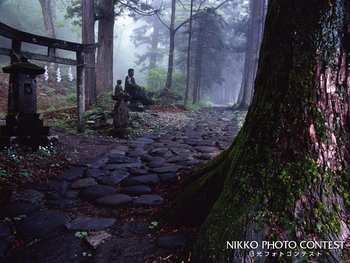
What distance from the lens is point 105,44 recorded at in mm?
14203

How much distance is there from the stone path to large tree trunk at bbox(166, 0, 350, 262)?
737mm

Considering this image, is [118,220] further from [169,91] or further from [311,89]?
[169,91]

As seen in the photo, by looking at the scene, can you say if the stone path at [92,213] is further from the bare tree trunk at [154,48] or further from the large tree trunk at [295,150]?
the bare tree trunk at [154,48]

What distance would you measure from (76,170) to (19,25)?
2820 centimetres

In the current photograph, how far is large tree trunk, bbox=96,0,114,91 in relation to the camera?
13.8 m

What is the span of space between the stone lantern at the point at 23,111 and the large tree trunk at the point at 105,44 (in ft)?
27.1

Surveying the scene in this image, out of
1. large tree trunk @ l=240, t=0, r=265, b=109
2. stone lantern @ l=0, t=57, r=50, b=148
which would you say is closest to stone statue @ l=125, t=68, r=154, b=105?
stone lantern @ l=0, t=57, r=50, b=148

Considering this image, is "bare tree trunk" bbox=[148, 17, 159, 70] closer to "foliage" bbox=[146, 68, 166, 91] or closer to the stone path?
"foliage" bbox=[146, 68, 166, 91]

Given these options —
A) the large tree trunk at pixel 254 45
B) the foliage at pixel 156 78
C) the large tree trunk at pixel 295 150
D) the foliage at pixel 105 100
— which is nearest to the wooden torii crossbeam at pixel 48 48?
the foliage at pixel 105 100

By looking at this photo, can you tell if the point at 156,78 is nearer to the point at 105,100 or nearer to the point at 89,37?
the point at 105,100

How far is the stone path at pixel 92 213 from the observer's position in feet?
8.16

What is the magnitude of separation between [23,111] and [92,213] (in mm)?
3754

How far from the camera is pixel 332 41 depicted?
2.19m

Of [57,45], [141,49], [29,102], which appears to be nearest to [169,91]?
[57,45]
